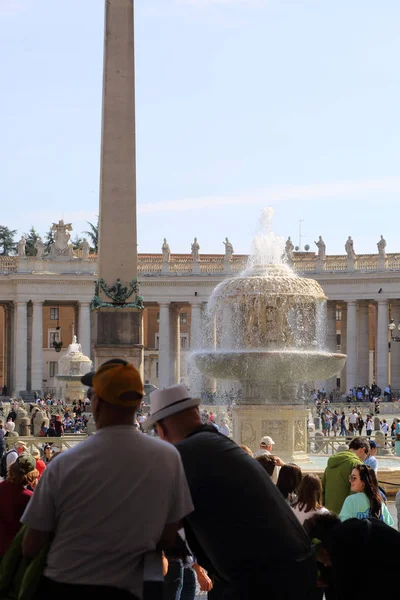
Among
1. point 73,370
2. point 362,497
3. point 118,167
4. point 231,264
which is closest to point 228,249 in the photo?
point 231,264

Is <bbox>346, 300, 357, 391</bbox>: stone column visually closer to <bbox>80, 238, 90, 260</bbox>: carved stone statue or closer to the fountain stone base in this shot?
<bbox>80, 238, 90, 260</bbox>: carved stone statue

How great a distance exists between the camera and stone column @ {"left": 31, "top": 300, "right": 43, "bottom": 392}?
72625mm

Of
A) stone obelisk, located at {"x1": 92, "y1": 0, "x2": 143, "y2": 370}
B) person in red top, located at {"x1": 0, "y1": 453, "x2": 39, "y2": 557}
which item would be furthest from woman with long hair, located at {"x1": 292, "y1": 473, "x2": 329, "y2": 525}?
stone obelisk, located at {"x1": 92, "y1": 0, "x2": 143, "y2": 370}

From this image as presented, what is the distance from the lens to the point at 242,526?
5184 millimetres

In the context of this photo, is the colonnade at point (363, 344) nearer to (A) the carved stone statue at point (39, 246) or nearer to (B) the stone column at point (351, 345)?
(B) the stone column at point (351, 345)

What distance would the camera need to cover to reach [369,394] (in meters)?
67.4

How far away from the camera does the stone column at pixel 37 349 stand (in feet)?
238

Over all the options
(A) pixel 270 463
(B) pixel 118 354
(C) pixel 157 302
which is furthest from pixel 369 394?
(A) pixel 270 463

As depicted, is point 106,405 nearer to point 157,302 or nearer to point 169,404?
point 169,404

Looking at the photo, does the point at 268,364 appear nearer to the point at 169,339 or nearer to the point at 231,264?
the point at 169,339

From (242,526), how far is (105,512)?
2.23ft

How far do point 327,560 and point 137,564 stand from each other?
1.36 meters

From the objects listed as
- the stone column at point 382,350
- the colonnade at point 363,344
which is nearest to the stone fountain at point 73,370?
the colonnade at point 363,344

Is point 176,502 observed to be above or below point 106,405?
below
